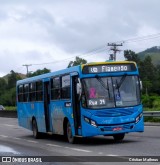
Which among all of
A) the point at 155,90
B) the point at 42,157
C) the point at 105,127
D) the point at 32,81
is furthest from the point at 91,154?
the point at 155,90

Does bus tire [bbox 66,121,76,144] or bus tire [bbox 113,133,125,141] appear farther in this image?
bus tire [bbox 113,133,125,141]

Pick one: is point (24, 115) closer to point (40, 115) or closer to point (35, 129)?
point (35, 129)

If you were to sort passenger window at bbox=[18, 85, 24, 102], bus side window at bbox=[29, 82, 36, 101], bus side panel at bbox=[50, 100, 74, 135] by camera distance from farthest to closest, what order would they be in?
passenger window at bbox=[18, 85, 24, 102] < bus side window at bbox=[29, 82, 36, 101] < bus side panel at bbox=[50, 100, 74, 135]

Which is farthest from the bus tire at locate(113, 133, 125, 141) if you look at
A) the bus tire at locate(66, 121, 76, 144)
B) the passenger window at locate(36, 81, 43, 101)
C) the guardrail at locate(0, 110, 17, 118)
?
the guardrail at locate(0, 110, 17, 118)

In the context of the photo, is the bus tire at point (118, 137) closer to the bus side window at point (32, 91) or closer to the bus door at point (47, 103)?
the bus door at point (47, 103)

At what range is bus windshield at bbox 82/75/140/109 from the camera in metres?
17.5

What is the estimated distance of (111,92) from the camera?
17547mm

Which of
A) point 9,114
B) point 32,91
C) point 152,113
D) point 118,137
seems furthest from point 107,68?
point 9,114

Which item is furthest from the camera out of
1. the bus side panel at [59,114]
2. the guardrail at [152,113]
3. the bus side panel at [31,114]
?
the guardrail at [152,113]

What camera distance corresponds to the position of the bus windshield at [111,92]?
57.3 ft

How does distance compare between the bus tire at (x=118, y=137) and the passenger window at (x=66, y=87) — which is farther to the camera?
the bus tire at (x=118, y=137)

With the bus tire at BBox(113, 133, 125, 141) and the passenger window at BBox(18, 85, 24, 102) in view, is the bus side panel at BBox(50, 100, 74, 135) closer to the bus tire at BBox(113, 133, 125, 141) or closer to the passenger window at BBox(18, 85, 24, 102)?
the bus tire at BBox(113, 133, 125, 141)

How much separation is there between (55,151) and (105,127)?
1.92 m

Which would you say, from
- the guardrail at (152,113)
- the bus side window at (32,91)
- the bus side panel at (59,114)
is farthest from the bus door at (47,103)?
the guardrail at (152,113)
